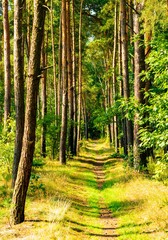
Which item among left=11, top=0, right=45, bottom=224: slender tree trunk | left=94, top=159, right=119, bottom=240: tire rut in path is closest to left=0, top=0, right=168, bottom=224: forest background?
left=11, top=0, right=45, bottom=224: slender tree trunk

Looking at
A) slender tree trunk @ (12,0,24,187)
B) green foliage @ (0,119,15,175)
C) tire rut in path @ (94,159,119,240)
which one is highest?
slender tree trunk @ (12,0,24,187)

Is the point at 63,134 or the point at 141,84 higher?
the point at 141,84

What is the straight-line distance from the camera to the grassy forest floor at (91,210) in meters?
7.27

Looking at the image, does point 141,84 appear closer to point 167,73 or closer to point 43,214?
point 167,73

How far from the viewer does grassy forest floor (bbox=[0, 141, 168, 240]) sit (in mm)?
7266

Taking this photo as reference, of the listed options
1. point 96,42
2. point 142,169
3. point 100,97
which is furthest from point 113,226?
point 100,97

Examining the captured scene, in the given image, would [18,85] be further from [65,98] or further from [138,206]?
[65,98]

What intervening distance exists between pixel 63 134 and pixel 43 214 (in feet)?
33.4

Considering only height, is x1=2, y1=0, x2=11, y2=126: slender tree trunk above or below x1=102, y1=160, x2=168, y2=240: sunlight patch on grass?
above

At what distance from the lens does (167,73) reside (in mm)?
7062

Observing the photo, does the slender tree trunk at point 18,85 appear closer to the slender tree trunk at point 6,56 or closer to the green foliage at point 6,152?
the green foliage at point 6,152

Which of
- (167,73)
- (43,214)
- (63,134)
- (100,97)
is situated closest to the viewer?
(167,73)

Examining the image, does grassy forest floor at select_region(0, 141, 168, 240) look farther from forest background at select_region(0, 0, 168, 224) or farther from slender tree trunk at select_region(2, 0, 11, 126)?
slender tree trunk at select_region(2, 0, 11, 126)

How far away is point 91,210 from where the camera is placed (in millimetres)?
10031
